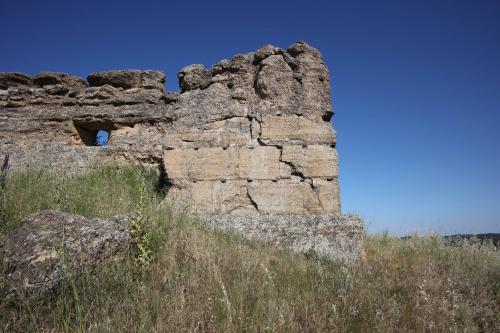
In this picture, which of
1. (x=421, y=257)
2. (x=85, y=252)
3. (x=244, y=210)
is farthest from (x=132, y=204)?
(x=421, y=257)

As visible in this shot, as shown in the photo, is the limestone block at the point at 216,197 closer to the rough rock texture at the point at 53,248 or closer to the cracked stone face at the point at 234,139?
the cracked stone face at the point at 234,139

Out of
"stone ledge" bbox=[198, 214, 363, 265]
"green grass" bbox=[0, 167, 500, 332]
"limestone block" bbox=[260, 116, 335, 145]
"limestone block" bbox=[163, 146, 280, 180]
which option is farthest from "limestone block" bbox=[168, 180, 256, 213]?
"limestone block" bbox=[260, 116, 335, 145]

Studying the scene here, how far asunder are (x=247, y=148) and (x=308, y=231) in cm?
175

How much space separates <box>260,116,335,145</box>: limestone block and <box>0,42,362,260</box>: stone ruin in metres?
0.02

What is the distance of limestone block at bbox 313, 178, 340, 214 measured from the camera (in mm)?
5875

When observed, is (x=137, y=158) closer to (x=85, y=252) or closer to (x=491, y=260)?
(x=85, y=252)

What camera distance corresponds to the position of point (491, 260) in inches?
259

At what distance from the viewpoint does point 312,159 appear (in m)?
6.05

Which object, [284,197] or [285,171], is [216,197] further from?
[285,171]

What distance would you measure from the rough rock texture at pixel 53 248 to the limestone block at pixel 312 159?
317cm

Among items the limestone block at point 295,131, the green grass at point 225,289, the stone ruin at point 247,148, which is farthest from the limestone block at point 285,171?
the green grass at point 225,289

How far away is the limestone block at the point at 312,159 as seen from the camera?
5977 millimetres

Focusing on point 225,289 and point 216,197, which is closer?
point 225,289

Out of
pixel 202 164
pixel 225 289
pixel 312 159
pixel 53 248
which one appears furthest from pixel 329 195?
pixel 53 248
